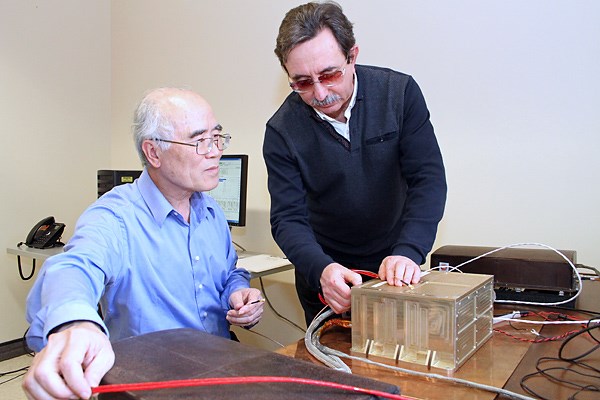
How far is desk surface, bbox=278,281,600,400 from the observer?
82 centimetres

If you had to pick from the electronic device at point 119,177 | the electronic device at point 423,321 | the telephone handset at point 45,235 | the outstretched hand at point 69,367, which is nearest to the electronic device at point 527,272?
the electronic device at point 423,321

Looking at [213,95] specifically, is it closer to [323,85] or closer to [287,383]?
[323,85]

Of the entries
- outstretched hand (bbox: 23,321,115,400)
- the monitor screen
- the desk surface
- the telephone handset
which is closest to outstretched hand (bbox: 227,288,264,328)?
the desk surface

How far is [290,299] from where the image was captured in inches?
106

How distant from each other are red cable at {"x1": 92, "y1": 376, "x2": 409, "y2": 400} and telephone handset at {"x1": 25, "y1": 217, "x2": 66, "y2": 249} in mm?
2460

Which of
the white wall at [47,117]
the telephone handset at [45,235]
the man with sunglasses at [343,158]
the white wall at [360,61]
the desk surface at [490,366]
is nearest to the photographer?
the desk surface at [490,366]

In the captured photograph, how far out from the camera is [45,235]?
2.84 meters

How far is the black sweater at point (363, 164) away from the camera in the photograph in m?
1.43

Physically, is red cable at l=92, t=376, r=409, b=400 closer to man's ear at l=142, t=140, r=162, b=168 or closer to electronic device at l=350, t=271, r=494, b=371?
electronic device at l=350, t=271, r=494, b=371

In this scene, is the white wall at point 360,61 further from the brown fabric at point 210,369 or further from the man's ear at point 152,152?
the brown fabric at point 210,369

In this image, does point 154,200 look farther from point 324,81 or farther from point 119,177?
point 119,177

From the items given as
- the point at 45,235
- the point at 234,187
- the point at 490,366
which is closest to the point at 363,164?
the point at 490,366

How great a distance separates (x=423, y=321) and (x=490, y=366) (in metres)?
0.15

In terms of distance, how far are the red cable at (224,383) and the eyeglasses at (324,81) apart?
34.9 inches
